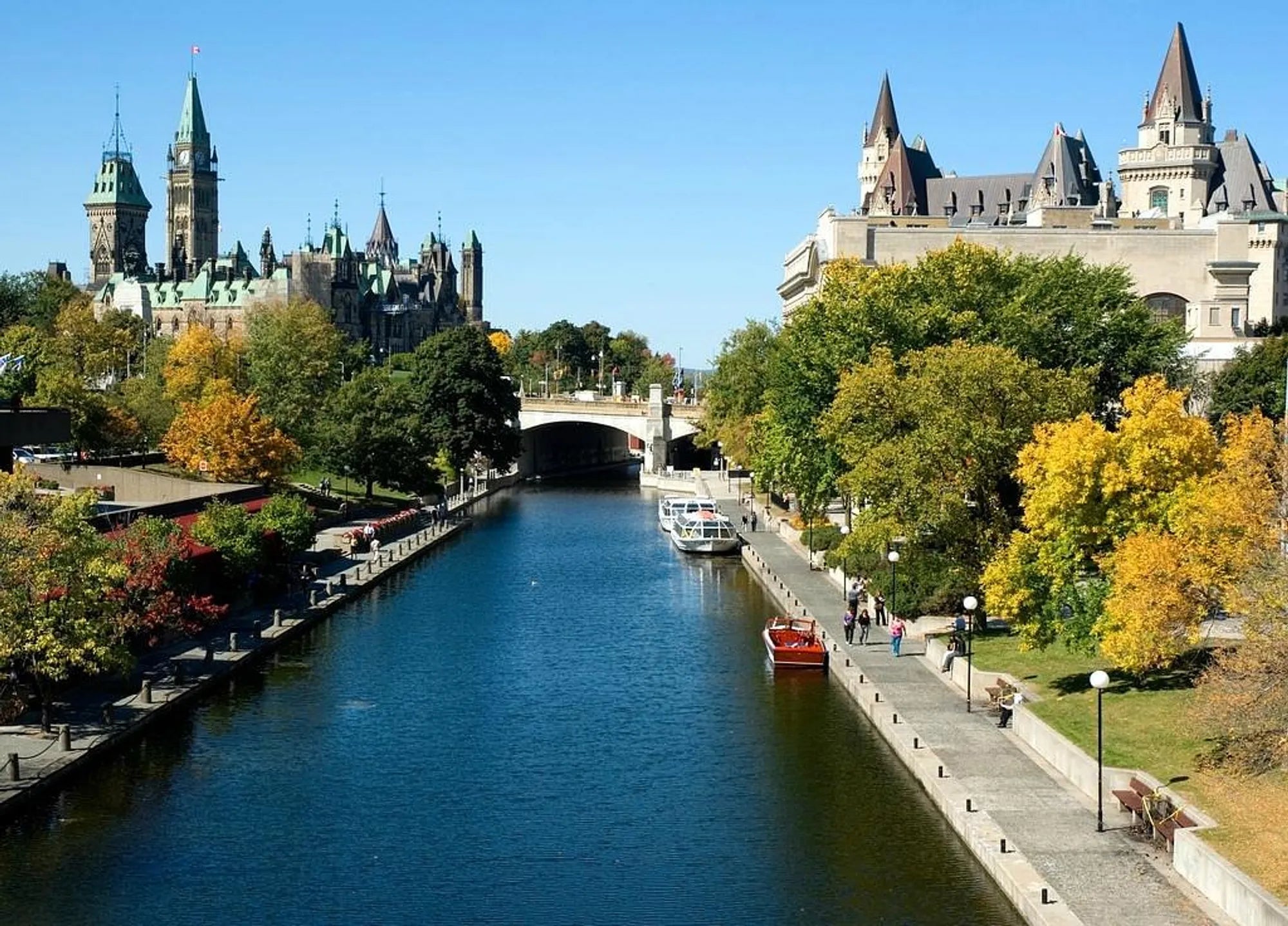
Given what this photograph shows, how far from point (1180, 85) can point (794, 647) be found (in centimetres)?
11855

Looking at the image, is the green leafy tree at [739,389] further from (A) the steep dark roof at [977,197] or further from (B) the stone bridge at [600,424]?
(A) the steep dark roof at [977,197]

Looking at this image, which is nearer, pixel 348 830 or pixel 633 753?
pixel 348 830

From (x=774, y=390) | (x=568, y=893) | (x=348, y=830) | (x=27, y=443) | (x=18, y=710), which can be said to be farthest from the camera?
(x=774, y=390)

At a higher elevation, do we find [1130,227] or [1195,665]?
[1130,227]

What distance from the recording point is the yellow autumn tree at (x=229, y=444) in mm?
81875

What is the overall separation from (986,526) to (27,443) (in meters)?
32.9

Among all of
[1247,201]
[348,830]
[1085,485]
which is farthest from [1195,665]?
[1247,201]

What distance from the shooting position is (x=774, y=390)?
82625 mm

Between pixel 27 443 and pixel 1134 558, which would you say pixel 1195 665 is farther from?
pixel 27 443

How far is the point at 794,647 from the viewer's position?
49375 millimetres

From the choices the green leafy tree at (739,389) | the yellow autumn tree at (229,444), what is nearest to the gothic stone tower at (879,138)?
the green leafy tree at (739,389)

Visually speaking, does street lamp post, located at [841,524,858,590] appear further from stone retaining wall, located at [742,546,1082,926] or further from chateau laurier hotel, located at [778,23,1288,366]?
chateau laurier hotel, located at [778,23,1288,366]

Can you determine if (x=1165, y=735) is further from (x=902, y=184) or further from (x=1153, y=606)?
(x=902, y=184)

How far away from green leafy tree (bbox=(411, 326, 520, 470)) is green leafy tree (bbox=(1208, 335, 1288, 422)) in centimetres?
5799
